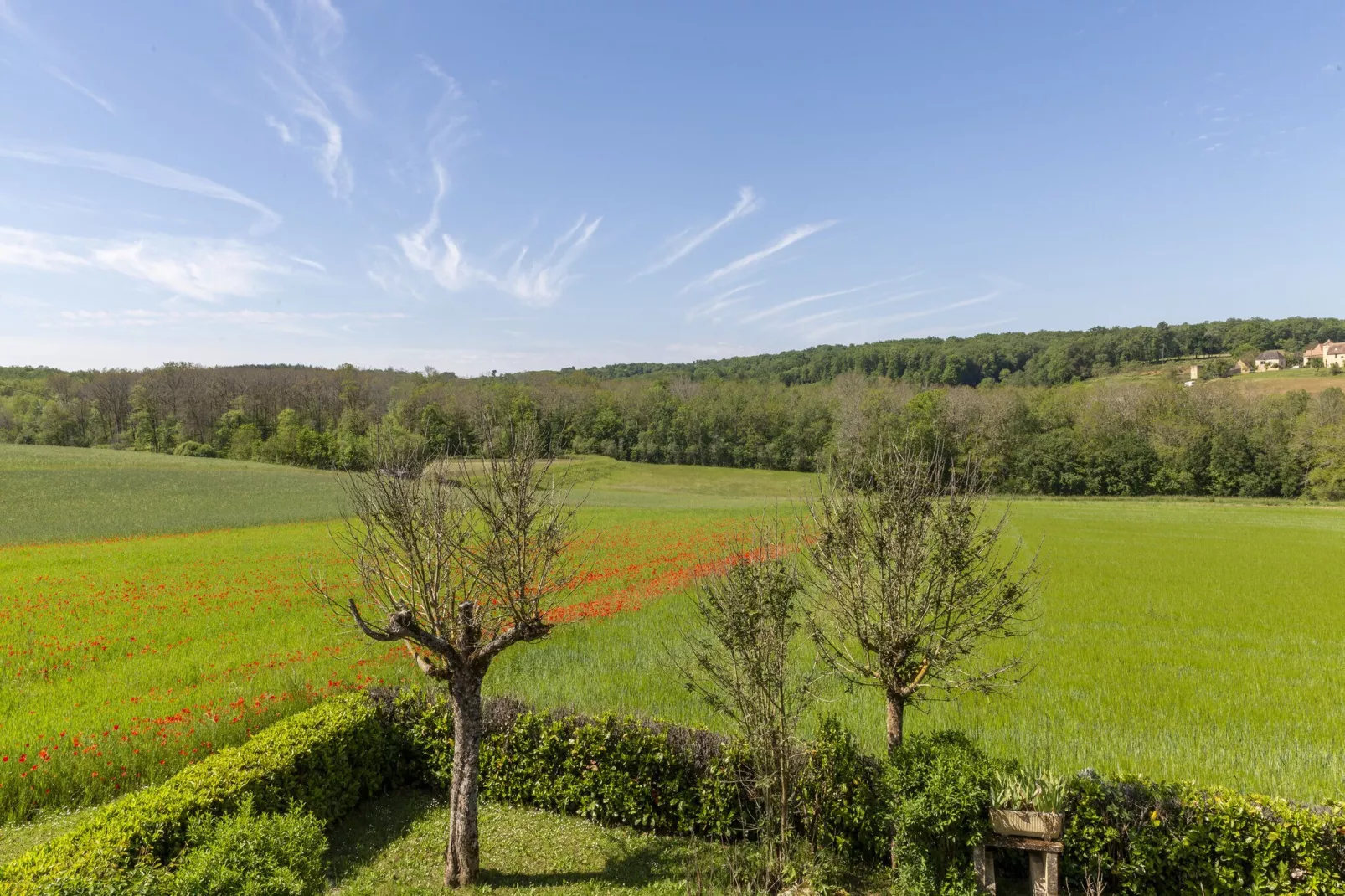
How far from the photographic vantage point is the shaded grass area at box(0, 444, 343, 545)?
3100 cm

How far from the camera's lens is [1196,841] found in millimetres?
5902

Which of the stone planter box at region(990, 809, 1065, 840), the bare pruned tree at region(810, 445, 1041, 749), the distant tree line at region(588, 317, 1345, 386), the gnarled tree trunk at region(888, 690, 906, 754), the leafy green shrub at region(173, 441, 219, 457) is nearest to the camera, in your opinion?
the stone planter box at region(990, 809, 1065, 840)

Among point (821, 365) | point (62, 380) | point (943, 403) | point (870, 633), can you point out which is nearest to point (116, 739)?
point (870, 633)

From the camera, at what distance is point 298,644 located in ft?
46.2

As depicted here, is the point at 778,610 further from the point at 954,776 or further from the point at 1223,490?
the point at 1223,490

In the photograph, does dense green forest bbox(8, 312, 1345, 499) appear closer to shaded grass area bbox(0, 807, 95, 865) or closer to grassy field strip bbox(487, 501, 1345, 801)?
grassy field strip bbox(487, 501, 1345, 801)

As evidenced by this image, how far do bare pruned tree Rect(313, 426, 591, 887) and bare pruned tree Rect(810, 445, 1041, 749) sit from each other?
355 centimetres

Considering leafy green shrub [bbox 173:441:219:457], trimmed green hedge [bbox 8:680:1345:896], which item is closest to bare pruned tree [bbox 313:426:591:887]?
trimmed green hedge [bbox 8:680:1345:896]

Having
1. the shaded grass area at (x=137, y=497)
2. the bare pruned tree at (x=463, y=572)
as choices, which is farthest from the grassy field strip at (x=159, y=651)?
the shaded grass area at (x=137, y=497)

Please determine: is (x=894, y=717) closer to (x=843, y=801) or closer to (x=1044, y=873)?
(x=843, y=801)

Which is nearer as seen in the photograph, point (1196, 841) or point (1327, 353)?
point (1196, 841)

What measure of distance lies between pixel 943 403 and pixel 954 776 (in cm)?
7740

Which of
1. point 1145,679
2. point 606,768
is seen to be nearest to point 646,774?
point 606,768

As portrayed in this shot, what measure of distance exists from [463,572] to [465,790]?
2.49 metres
